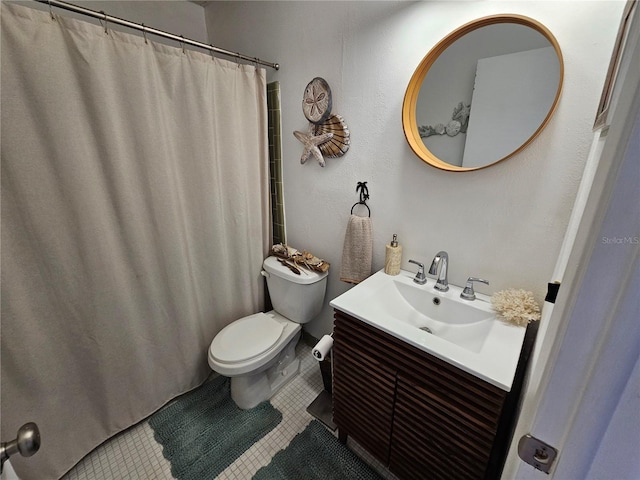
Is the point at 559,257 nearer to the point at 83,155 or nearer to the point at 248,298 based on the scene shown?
the point at 248,298

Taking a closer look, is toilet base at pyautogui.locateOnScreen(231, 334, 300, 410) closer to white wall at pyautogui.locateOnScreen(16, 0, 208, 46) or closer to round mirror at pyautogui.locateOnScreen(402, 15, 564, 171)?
round mirror at pyautogui.locateOnScreen(402, 15, 564, 171)

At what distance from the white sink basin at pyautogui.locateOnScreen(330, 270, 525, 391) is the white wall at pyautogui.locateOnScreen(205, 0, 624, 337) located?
0.15 m

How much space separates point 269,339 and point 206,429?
587 millimetres

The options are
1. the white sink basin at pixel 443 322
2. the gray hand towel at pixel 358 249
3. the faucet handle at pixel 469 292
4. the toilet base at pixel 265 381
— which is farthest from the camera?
the toilet base at pixel 265 381

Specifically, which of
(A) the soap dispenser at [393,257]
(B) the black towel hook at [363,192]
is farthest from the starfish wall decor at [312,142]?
(A) the soap dispenser at [393,257]

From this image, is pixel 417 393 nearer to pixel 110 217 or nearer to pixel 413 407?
pixel 413 407

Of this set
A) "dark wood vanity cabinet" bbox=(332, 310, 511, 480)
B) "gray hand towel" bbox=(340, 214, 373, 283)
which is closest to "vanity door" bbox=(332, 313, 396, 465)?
"dark wood vanity cabinet" bbox=(332, 310, 511, 480)

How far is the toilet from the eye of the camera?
141cm

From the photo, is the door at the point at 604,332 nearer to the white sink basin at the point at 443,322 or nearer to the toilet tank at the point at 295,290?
the white sink basin at the point at 443,322

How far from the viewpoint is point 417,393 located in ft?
3.12

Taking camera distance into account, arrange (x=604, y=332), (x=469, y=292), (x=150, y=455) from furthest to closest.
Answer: (x=150, y=455) → (x=469, y=292) → (x=604, y=332)

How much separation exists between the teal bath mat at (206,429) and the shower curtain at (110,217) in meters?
0.11

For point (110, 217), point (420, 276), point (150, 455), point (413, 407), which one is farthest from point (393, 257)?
point (150, 455)

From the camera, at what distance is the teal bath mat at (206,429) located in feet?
4.28
